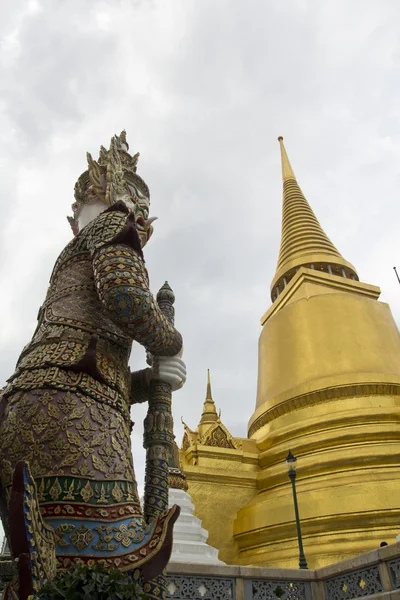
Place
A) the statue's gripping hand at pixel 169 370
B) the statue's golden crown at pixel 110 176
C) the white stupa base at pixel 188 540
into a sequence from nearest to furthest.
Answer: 1. the statue's gripping hand at pixel 169 370
2. the statue's golden crown at pixel 110 176
3. the white stupa base at pixel 188 540

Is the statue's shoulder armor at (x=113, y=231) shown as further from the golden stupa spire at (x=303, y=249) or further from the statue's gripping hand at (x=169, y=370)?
the golden stupa spire at (x=303, y=249)

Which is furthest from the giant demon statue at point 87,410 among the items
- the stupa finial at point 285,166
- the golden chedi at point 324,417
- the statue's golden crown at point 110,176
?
the stupa finial at point 285,166

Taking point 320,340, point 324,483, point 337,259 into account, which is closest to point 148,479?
point 324,483

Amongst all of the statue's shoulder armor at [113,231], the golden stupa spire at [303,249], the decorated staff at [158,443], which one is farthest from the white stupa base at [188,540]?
the golden stupa spire at [303,249]

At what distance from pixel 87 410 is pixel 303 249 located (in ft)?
44.6

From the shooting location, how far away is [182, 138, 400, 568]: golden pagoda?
26.9 ft

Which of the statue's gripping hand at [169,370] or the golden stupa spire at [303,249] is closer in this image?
the statue's gripping hand at [169,370]

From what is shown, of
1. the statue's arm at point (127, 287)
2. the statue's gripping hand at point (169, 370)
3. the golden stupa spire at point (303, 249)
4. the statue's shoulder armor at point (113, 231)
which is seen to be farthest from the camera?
the golden stupa spire at point (303, 249)

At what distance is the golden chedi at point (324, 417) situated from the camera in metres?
8.16

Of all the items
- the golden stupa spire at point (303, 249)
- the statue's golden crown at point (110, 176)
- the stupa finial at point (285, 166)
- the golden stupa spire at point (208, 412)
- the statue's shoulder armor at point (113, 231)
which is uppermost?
the stupa finial at point (285, 166)

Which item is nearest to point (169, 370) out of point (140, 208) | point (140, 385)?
point (140, 385)

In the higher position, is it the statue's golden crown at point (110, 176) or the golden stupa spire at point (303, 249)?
the golden stupa spire at point (303, 249)

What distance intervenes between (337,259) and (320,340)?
3.65 metres

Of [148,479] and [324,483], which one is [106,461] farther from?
[324,483]
